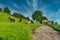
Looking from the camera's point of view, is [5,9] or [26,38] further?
[5,9]

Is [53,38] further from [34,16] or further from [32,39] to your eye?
[34,16]

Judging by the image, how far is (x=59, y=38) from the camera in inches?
1757

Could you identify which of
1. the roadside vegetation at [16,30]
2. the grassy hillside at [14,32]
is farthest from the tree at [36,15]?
the grassy hillside at [14,32]

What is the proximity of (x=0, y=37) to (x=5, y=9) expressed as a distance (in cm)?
10499

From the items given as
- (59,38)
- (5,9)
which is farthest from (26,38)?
(5,9)

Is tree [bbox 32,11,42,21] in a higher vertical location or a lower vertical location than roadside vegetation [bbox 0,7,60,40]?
higher

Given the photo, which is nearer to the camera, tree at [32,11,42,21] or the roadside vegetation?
the roadside vegetation

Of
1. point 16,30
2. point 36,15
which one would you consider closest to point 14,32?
point 16,30

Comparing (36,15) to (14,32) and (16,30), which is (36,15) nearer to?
(16,30)

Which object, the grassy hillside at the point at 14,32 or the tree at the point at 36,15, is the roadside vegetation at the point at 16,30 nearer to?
the grassy hillside at the point at 14,32

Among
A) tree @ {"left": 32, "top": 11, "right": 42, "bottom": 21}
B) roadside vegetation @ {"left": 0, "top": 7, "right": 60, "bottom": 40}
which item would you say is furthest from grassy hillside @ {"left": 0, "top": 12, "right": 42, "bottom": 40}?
tree @ {"left": 32, "top": 11, "right": 42, "bottom": 21}

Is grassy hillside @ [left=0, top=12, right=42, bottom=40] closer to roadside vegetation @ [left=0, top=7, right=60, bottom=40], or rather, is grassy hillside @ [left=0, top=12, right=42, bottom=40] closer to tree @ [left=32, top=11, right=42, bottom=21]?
roadside vegetation @ [left=0, top=7, right=60, bottom=40]

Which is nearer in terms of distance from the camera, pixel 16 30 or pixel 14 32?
pixel 14 32

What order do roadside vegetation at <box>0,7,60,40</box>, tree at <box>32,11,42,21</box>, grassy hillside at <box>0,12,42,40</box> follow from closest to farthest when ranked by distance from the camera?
grassy hillside at <box>0,12,42,40</box> < roadside vegetation at <box>0,7,60,40</box> < tree at <box>32,11,42,21</box>
